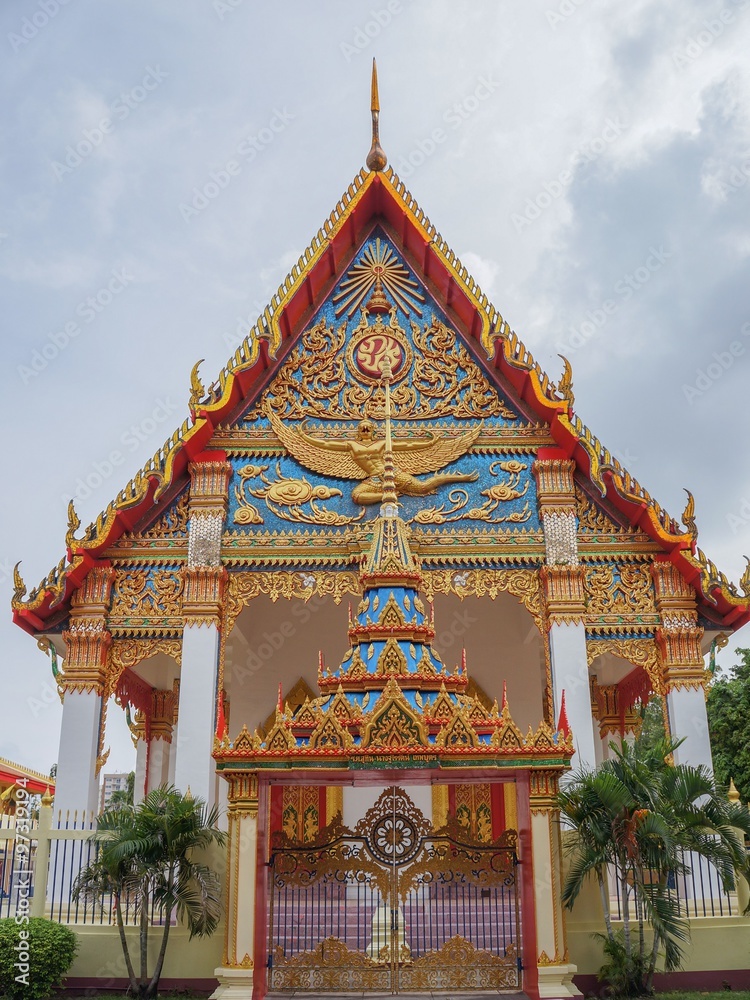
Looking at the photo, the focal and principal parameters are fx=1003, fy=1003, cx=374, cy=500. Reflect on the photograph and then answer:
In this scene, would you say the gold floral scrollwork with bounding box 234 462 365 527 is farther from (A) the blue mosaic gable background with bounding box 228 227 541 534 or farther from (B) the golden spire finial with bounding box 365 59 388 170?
(B) the golden spire finial with bounding box 365 59 388 170

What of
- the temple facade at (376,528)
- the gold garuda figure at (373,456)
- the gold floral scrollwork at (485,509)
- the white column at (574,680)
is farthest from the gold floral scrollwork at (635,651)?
the gold garuda figure at (373,456)

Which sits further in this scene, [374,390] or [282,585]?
[374,390]

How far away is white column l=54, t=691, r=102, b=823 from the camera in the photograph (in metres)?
11.6

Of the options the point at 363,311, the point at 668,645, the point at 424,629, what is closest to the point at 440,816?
the point at 668,645

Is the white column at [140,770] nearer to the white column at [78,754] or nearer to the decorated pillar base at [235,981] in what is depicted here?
the white column at [78,754]

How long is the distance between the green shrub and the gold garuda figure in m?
6.15

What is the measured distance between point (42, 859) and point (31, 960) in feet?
3.60

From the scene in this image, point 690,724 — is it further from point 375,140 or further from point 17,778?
point 17,778

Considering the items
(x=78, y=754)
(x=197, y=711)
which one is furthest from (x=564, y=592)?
(x=78, y=754)

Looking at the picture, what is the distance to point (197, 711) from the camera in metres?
11.8

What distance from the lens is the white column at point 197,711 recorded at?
11508mm

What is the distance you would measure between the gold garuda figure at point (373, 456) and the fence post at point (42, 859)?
523cm

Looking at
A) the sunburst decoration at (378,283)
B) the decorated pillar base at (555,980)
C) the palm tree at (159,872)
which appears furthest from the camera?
the sunburst decoration at (378,283)

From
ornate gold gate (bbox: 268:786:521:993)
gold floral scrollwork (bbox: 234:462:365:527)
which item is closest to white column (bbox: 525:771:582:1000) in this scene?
ornate gold gate (bbox: 268:786:521:993)
